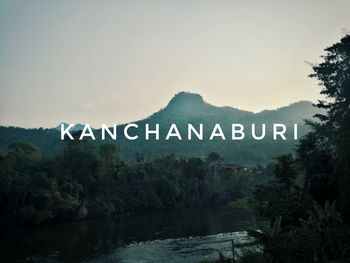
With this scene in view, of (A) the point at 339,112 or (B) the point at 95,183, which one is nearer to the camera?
(A) the point at 339,112

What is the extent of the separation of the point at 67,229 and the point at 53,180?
10177 mm

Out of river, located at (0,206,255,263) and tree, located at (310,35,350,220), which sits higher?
tree, located at (310,35,350,220)

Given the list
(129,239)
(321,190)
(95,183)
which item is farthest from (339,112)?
(95,183)

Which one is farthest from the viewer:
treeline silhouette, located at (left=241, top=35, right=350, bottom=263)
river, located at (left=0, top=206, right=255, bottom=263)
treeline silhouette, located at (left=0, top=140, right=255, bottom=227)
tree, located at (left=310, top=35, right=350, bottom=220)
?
treeline silhouette, located at (left=0, top=140, right=255, bottom=227)

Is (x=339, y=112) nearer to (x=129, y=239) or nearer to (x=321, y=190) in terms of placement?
(x=321, y=190)

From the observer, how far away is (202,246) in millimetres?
41625

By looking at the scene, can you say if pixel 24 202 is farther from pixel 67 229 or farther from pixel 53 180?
pixel 67 229

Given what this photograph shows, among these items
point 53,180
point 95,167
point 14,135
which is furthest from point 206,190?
point 14,135

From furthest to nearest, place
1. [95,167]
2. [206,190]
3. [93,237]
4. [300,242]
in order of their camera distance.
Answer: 1. [206,190]
2. [95,167]
3. [93,237]
4. [300,242]

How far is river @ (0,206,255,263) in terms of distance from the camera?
39.1 metres

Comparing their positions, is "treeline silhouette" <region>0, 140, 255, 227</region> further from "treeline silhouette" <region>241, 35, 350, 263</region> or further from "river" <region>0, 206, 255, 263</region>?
"treeline silhouette" <region>241, 35, 350, 263</region>

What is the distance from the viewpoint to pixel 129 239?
4878 cm

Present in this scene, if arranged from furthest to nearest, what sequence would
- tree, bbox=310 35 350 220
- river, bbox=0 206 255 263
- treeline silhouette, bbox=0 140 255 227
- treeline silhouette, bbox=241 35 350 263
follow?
treeline silhouette, bbox=0 140 255 227 < river, bbox=0 206 255 263 < tree, bbox=310 35 350 220 < treeline silhouette, bbox=241 35 350 263

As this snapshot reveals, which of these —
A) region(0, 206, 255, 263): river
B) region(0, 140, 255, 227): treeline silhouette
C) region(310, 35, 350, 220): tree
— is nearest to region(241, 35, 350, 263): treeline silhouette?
region(310, 35, 350, 220): tree
